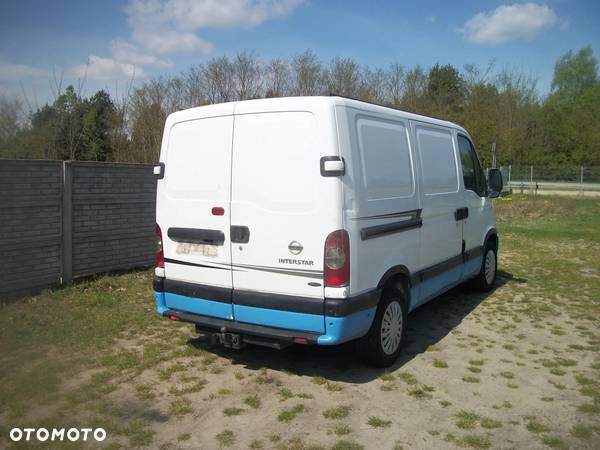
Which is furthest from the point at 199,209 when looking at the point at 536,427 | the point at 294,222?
the point at 536,427

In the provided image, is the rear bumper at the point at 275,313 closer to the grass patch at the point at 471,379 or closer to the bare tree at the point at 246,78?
the grass patch at the point at 471,379

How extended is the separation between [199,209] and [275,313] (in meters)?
1.17

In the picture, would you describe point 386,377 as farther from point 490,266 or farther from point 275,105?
point 490,266

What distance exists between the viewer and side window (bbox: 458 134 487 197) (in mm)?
6656

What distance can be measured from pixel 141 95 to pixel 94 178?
1101cm

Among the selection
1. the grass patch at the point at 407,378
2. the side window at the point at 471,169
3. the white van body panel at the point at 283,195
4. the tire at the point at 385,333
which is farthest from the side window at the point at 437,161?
the grass patch at the point at 407,378

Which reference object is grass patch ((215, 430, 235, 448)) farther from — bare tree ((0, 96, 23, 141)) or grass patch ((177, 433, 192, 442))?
bare tree ((0, 96, 23, 141))

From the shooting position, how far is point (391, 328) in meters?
4.81

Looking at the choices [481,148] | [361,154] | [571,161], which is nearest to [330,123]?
[361,154]

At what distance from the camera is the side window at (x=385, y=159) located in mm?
4316

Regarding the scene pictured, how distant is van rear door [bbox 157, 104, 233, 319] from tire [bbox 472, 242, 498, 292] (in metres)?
4.53

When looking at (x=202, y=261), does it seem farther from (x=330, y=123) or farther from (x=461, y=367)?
(x=461, y=367)

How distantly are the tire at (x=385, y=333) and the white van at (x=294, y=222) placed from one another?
1cm

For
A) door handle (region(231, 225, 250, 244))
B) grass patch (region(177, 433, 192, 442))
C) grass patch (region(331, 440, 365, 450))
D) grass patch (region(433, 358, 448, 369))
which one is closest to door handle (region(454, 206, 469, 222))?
grass patch (region(433, 358, 448, 369))
